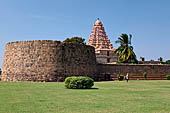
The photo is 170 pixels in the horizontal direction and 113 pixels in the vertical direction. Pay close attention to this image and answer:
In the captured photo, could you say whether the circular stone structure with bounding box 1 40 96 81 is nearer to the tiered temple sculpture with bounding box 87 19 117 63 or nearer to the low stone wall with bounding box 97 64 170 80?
the low stone wall with bounding box 97 64 170 80

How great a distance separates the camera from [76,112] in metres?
7.52

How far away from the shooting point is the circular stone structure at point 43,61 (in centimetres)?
2455

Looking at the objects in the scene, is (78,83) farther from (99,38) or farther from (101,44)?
(99,38)

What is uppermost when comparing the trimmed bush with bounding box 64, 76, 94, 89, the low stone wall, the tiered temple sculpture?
the tiered temple sculpture

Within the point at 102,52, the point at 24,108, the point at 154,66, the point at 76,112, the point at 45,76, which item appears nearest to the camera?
the point at 76,112

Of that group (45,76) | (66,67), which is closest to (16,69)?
(45,76)

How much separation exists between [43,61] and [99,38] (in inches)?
1432

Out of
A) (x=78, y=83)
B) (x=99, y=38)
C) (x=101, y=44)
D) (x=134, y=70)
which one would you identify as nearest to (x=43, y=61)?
(x=78, y=83)

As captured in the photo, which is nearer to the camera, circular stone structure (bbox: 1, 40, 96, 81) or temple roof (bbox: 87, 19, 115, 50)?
circular stone structure (bbox: 1, 40, 96, 81)

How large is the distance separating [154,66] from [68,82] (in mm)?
20483

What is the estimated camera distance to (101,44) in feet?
191

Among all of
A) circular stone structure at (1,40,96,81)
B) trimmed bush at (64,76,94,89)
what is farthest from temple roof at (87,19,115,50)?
trimmed bush at (64,76,94,89)

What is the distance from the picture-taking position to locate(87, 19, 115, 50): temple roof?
5833cm

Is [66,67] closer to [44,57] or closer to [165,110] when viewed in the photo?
[44,57]
